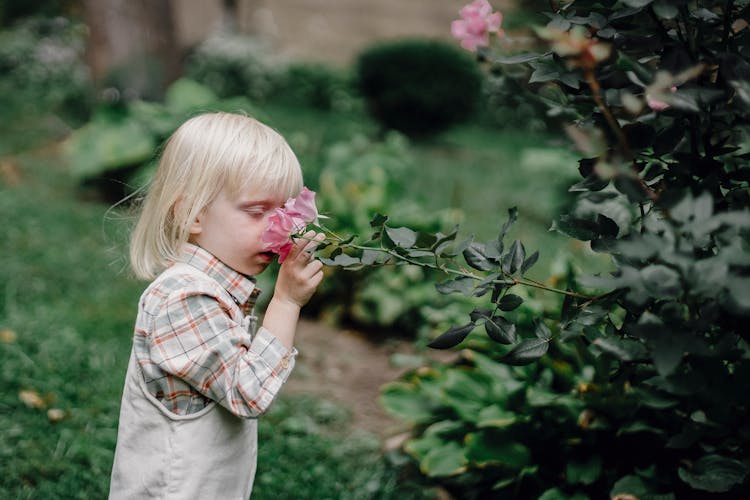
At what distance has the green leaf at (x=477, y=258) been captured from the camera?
1.69 metres

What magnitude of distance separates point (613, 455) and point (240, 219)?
161 cm

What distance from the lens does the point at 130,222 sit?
2.75m

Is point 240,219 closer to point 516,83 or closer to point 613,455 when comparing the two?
point 516,83

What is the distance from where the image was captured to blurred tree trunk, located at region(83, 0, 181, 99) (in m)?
7.04

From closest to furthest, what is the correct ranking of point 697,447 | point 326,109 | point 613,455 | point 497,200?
point 697,447 → point 613,455 → point 497,200 → point 326,109

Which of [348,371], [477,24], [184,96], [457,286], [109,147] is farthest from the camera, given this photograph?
[184,96]

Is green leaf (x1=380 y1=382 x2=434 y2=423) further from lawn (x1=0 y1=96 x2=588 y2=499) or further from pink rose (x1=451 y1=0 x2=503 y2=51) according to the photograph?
pink rose (x1=451 y1=0 x2=503 y2=51)

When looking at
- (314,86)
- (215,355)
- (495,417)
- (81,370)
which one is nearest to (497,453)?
(495,417)

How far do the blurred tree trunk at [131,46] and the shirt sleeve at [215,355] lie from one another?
5790mm

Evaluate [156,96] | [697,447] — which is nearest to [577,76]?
[697,447]

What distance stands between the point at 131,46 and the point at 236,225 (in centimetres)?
611

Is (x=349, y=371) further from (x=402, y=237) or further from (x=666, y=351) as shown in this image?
(x=666, y=351)

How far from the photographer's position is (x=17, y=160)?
293 inches

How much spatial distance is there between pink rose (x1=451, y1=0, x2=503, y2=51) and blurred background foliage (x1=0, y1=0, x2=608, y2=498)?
427 mm
